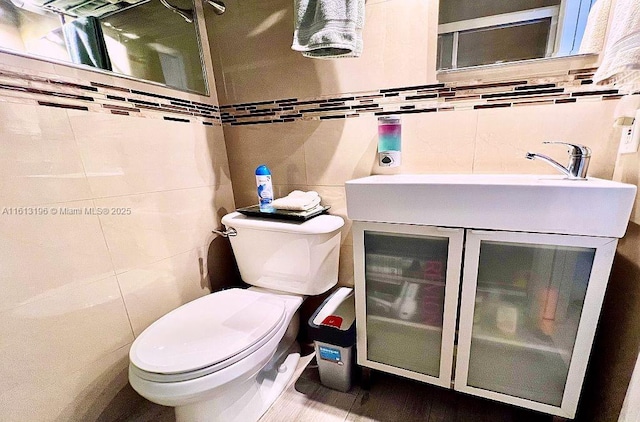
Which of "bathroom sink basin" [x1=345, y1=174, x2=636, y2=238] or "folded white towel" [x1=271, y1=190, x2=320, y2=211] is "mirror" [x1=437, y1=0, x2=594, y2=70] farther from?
"folded white towel" [x1=271, y1=190, x2=320, y2=211]

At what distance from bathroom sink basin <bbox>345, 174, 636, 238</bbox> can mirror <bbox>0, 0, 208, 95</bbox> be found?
2.99ft

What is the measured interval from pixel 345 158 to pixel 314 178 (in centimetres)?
16

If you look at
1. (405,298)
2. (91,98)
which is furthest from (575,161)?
(91,98)

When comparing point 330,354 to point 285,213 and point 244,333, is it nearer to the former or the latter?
point 244,333

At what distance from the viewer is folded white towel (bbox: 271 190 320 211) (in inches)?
40.5

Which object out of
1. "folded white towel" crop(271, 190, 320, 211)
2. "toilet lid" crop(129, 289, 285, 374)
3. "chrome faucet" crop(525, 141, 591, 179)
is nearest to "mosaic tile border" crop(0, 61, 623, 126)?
"chrome faucet" crop(525, 141, 591, 179)

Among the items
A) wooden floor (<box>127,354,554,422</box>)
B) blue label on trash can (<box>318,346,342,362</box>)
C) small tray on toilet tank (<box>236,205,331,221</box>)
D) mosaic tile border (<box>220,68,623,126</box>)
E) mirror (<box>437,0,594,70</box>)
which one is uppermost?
mirror (<box>437,0,594,70</box>)

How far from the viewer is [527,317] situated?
775mm

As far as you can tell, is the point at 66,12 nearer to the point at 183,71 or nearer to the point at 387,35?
the point at 183,71

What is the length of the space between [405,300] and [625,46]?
805mm

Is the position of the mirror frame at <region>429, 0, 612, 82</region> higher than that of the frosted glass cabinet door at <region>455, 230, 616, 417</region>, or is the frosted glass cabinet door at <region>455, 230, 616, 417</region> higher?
the mirror frame at <region>429, 0, 612, 82</region>

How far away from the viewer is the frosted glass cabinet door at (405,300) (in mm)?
819

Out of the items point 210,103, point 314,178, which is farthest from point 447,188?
point 210,103

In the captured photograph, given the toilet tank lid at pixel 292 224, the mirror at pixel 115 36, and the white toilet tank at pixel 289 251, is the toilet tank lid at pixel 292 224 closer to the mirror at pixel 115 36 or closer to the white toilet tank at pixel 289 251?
the white toilet tank at pixel 289 251
